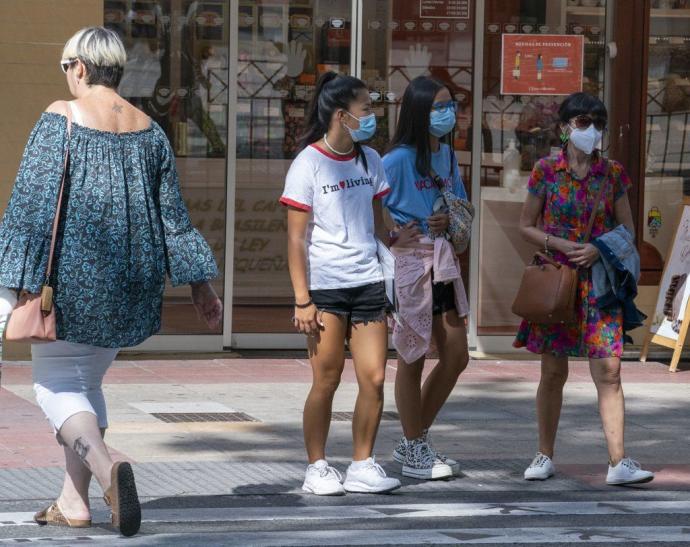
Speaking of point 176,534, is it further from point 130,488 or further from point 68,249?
point 68,249

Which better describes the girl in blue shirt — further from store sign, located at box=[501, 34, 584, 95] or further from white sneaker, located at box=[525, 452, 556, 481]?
store sign, located at box=[501, 34, 584, 95]

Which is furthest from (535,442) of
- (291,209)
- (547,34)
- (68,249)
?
(547,34)

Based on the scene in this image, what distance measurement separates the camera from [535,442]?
27.6 feet

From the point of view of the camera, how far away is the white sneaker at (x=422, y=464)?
24.1 feet

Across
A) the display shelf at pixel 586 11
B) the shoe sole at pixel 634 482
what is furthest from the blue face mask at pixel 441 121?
the display shelf at pixel 586 11

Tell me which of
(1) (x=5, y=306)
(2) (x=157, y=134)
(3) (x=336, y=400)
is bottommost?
(3) (x=336, y=400)

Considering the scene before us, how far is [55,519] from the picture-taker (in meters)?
6.11

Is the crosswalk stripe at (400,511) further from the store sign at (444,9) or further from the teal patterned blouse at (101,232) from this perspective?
the store sign at (444,9)

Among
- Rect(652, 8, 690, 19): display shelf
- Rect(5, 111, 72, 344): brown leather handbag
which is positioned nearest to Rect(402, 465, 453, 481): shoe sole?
Rect(5, 111, 72, 344): brown leather handbag

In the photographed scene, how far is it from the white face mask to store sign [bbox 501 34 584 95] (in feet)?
14.4

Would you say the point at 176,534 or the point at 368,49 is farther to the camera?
the point at 368,49

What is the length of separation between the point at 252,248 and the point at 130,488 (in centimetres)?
595

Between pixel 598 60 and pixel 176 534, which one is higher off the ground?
pixel 598 60

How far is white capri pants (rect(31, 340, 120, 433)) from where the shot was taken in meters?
5.80
